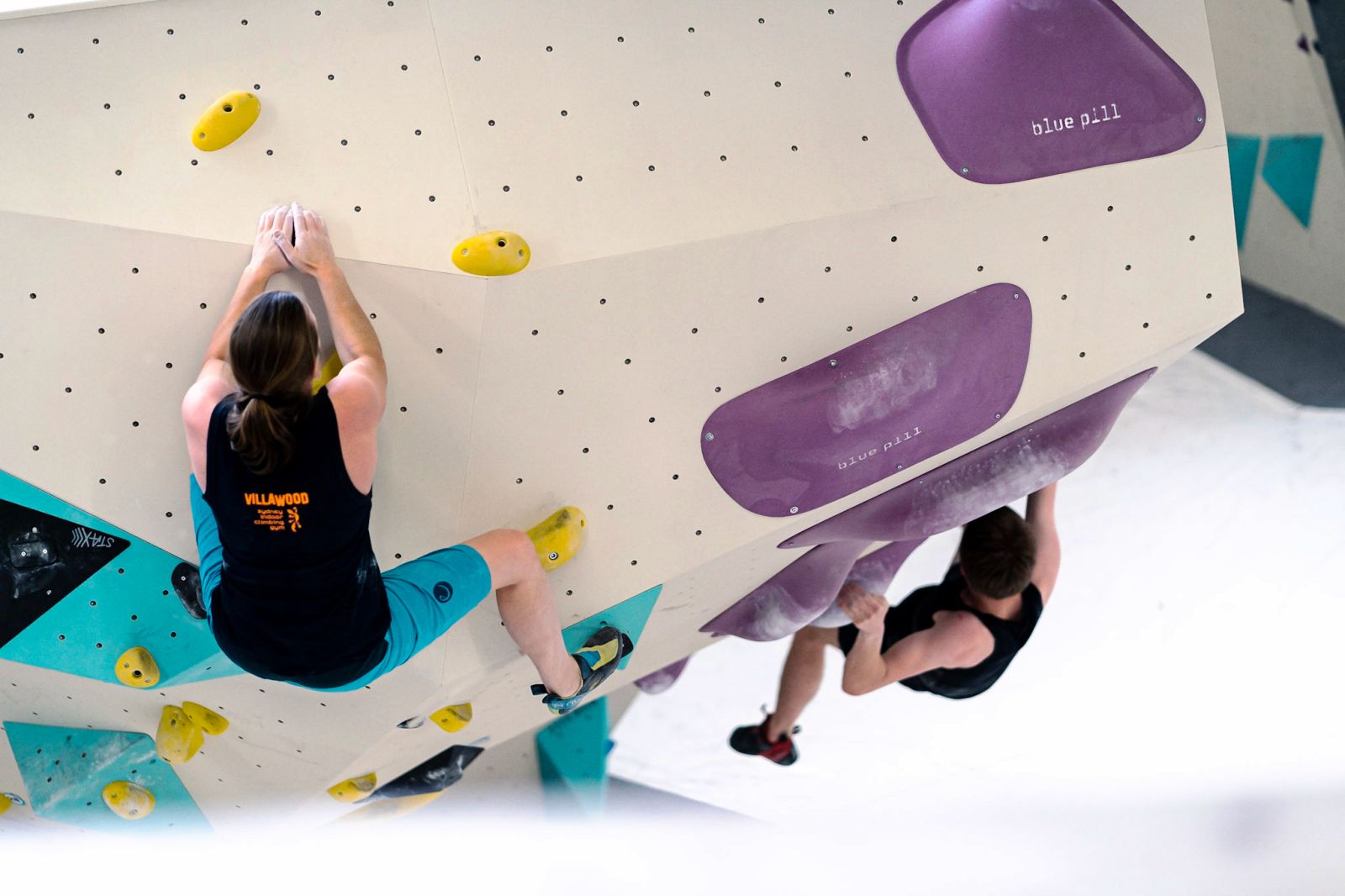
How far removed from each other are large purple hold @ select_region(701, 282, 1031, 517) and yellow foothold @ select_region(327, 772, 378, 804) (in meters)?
1.19

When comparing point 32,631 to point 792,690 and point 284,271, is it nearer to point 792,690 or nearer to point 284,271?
point 284,271

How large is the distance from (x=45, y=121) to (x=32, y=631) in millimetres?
992

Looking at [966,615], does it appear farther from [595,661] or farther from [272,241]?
[272,241]

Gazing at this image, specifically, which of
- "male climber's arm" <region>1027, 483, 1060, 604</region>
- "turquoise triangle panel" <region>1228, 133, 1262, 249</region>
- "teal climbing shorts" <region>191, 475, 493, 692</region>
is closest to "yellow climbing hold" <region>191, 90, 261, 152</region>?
"teal climbing shorts" <region>191, 475, 493, 692</region>

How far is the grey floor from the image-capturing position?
521 cm

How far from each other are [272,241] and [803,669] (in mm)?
2102

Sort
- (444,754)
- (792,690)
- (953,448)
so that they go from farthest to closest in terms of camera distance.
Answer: (792,690), (444,754), (953,448)

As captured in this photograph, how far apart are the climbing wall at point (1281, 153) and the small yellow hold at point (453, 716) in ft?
14.0

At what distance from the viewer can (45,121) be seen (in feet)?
6.73

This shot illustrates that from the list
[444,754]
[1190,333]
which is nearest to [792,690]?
[444,754]

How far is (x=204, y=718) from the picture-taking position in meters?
2.57

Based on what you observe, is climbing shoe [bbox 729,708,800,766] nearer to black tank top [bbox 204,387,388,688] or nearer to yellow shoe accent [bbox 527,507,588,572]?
yellow shoe accent [bbox 527,507,588,572]

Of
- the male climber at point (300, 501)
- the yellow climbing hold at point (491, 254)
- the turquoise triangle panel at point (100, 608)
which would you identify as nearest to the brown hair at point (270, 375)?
the male climber at point (300, 501)

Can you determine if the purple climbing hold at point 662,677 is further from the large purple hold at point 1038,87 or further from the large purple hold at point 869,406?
the large purple hold at point 1038,87
